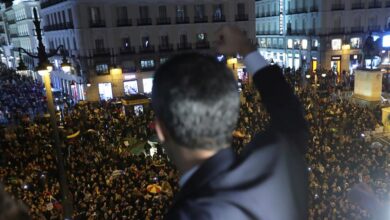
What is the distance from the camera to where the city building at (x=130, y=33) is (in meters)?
40.4

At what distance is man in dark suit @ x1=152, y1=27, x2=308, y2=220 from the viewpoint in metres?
1.47

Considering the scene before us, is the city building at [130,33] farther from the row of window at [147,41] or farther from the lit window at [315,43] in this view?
the lit window at [315,43]

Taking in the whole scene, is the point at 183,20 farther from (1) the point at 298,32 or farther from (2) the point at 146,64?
(1) the point at 298,32

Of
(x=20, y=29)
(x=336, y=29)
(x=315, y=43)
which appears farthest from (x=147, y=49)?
(x=20, y=29)

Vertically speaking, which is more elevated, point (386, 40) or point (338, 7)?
point (338, 7)

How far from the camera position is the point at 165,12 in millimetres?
43250

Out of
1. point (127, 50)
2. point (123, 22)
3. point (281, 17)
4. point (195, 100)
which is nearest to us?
point (195, 100)

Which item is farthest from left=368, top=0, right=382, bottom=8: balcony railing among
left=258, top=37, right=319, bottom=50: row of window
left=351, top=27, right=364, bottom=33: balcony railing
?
left=258, top=37, right=319, bottom=50: row of window

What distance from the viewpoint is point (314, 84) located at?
35.2 m

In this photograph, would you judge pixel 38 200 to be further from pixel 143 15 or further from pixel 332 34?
pixel 332 34

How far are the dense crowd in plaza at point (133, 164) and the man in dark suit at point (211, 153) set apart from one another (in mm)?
8061

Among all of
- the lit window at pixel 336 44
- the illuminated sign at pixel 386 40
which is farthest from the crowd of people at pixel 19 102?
the lit window at pixel 336 44

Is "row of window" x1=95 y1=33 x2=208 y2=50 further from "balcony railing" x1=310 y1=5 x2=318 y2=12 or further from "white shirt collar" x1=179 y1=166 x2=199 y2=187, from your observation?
"white shirt collar" x1=179 y1=166 x2=199 y2=187

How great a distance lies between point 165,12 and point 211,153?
142 feet
